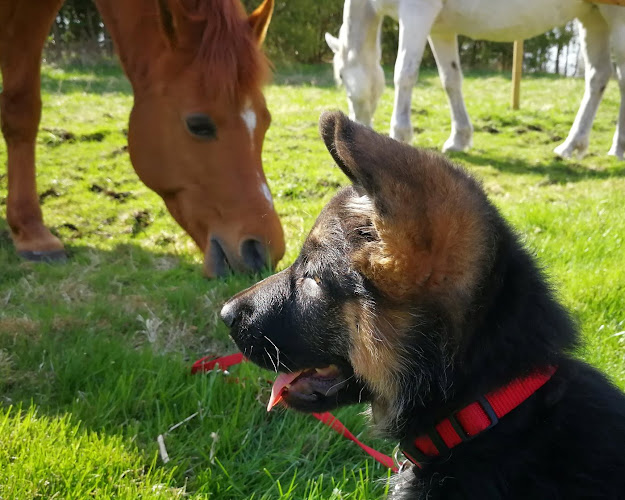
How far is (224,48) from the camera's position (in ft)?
12.1

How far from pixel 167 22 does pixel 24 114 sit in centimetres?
163

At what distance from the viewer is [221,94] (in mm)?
3764

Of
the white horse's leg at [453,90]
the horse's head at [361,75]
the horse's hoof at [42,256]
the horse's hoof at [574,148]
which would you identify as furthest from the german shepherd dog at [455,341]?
the white horse's leg at [453,90]

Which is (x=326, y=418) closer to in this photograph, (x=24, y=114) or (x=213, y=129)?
(x=213, y=129)

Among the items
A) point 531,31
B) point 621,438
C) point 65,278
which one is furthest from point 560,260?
point 531,31

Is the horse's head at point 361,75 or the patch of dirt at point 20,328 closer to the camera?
the patch of dirt at point 20,328

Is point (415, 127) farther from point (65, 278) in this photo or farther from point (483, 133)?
point (65, 278)

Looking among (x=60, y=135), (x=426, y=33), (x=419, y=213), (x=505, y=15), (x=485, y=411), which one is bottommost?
(x=485, y=411)

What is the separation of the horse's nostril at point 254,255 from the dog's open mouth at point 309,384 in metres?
1.59

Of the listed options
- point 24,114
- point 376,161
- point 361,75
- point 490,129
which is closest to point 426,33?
point 361,75

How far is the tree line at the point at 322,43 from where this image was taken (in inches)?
710

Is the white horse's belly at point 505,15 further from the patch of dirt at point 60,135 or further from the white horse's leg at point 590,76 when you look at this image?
the patch of dirt at point 60,135

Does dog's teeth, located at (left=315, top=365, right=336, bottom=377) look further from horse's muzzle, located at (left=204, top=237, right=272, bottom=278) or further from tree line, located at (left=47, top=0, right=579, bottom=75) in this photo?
tree line, located at (left=47, top=0, right=579, bottom=75)

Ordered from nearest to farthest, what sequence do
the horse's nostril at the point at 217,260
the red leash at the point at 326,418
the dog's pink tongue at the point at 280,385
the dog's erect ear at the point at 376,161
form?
the dog's erect ear at the point at 376,161 → the dog's pink tongue at the point at 280,385 → the red leash at the point at 326,418 → the horse's nostril at the point at 217,260
